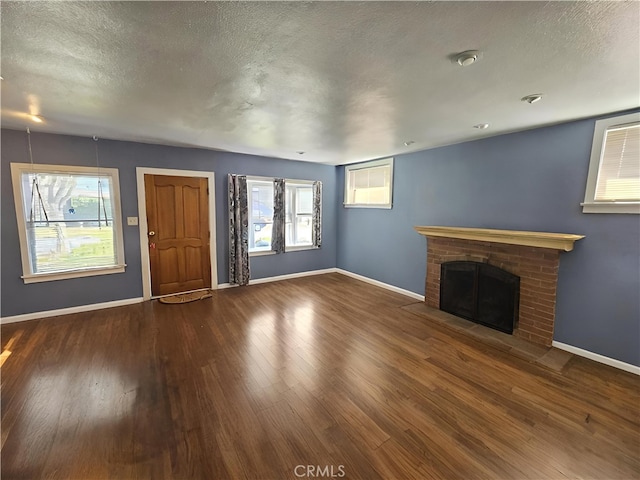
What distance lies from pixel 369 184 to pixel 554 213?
3040 millimetres

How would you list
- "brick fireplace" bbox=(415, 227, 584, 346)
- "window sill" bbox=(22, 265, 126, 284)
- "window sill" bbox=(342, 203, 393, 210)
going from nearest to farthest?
"brick fireplace" bbox=(415, 227, 584, 346)
"window sill" bbox=(22, 265, 126, 284)
"window sill" bbox=(342, 203, 393, 210)

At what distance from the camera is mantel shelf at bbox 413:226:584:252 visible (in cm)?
269

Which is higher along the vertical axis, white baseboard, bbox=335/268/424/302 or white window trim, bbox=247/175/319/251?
white window trim, bbox=247/175/319/251

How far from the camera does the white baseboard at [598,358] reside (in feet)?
8.25

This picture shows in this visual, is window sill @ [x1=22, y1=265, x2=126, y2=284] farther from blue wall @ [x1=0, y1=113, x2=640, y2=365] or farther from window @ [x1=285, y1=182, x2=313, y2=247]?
window @ [x1=285, y1=182, x2=313, y2=247]

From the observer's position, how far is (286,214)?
5602mm

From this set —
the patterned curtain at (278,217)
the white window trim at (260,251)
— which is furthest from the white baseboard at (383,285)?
the white window trim at (260,251)

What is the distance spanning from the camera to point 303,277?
5758 millimetres

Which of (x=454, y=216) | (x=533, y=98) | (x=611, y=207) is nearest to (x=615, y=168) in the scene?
(x=611, y=207)

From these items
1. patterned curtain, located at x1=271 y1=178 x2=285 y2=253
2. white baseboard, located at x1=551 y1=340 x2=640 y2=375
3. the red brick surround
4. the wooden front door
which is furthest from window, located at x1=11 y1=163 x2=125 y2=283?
white baseboard, located at x1=551 y1=340 x2=640 y2=375

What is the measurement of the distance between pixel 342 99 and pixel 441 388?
2.61 metres

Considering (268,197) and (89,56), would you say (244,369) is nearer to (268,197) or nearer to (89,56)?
(89,56)

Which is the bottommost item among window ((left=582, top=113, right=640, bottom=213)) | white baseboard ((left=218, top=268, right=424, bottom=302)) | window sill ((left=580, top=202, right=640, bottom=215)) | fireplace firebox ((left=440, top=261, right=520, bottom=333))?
white baseboard ((left=218, top=268, right=424, bottom=302))

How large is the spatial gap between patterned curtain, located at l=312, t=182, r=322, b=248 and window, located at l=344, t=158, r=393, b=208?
61cm
